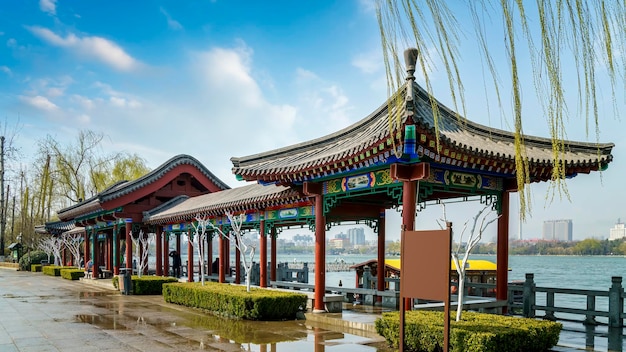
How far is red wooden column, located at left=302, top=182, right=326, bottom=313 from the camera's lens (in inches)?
528

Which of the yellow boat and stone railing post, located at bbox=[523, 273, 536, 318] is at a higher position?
stone railing post, located at bbox=[523, 273, 536, 318]

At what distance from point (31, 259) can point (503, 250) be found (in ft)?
134

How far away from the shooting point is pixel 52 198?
162ft

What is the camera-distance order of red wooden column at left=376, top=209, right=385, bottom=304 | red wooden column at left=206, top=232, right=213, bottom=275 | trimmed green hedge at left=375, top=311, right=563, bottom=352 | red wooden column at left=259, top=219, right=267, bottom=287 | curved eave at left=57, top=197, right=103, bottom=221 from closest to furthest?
trimmed green hedge at left=375, top=311, right=563, bottom=352 < red wooden column at left=376, top=209, right=385, bottom=304 < red wooden column at left=259, top=219, right=267, bottom=287 < red wooden column at left=206, top=232, right=213, bottom=275 < curved eave at left=57, top=197, right=103, bottom=221

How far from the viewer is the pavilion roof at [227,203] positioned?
1650cm

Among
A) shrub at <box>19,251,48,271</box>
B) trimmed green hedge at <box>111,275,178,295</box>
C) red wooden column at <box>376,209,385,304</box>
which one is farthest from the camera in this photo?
shrub at <box>19,251,48,271</box>

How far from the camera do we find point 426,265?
6340mm

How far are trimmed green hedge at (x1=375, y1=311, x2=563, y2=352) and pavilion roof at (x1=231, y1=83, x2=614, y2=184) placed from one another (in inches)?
113

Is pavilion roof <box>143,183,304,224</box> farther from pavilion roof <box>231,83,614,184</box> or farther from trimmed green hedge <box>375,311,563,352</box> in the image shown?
trimmed green hedge <box>375,311,563,352</box>

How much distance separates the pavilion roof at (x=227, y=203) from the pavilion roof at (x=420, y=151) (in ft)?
4.29

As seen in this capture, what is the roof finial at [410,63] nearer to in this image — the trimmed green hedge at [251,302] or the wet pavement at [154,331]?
the wet pavement at [154,331]

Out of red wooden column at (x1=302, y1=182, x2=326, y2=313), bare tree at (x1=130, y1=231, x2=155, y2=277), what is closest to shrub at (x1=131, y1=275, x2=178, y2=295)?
bare tree at (x1=130, y1=231, x2=155, y2=277)

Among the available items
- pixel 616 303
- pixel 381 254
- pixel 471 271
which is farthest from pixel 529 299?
pixel 471 271

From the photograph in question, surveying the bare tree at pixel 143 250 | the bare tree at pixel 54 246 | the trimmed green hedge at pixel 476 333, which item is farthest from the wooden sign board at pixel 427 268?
the bare tree at pixel 54 246
